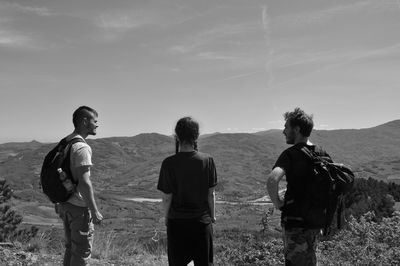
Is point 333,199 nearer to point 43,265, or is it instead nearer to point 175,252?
point 175,252

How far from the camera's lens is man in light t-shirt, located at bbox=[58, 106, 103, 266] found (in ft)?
13.4

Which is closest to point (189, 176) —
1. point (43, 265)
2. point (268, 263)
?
point (268, 263)

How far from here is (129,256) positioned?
7305 millimetres

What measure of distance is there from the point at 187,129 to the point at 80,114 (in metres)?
1.20

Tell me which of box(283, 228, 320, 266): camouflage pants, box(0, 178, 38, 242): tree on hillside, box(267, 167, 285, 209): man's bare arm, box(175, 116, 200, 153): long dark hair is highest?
box(175, 116, 200, 153): long dark hair

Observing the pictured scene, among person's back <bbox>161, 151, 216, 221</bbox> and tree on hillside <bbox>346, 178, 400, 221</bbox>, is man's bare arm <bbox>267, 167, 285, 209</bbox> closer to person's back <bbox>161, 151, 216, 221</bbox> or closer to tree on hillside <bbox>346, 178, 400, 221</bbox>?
person's back <bbox>161, 151, 216, 221</bbox>

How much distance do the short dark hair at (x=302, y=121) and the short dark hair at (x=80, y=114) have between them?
6.65 feet

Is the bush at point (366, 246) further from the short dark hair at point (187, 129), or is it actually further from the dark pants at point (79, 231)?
the dark pants at point (79, 231)

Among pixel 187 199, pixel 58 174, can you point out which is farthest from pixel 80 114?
pixel 187 199

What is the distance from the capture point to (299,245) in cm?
368

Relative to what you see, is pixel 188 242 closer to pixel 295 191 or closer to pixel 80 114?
pixel 295 191

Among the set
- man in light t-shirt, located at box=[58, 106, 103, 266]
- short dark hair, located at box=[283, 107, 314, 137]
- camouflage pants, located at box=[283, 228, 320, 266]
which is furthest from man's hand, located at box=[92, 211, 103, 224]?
short dark hair, located at box=[283, 107, 314, 137]

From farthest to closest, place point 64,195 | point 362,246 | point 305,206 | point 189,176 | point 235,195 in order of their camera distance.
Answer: point 235,195
point 362,246
point 64,195
point 189,176
point 305,206

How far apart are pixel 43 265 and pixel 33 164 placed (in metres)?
205
